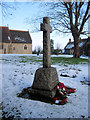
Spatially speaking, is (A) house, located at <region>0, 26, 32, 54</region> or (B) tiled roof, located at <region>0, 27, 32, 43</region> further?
(B) tiled roof, located at <region>0, 27, 32, 43</region>

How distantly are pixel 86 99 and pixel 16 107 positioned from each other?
1.86 meters

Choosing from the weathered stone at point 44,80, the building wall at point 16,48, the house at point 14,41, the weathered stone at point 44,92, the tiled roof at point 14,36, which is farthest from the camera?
the tiled roof at point 14,36

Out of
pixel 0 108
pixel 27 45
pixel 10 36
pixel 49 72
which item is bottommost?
pixel 0 108

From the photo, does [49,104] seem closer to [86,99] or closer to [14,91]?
[86,99]

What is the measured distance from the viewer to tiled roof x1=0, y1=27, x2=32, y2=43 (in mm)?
34691

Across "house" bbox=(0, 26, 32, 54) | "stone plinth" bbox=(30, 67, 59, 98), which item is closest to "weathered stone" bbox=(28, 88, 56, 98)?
"stone plinth" bbox=(30, 67, 59, 98)

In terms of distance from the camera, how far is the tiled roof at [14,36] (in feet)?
114

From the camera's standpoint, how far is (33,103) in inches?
102

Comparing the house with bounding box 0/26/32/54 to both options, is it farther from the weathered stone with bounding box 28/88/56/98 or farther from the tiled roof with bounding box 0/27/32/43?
the weathered stone with bounding box 28/88/56/98

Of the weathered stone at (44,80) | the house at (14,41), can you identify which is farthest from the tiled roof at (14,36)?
the weathered stone at (44,80)

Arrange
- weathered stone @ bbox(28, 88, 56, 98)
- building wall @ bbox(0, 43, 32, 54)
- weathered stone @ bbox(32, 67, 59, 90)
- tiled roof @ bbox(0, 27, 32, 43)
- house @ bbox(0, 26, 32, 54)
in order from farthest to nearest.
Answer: tiled roof @ bbox(0, 27, 32, 43) < building wall @ bbox(0, 43, 32, 54) < house @ bbox(0, 26, 32, 54) < weathered stone @ bbox(32, 67, 59, 90) < weathered stone @ bbox(28, 88, 56, 98)

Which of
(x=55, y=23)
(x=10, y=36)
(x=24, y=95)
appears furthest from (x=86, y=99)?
(x=10, y=36)

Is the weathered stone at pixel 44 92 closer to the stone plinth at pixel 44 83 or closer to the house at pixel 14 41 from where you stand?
the stone plinth at pixel 44 83

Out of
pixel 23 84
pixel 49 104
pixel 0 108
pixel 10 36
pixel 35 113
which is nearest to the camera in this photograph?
pixel 35 113
